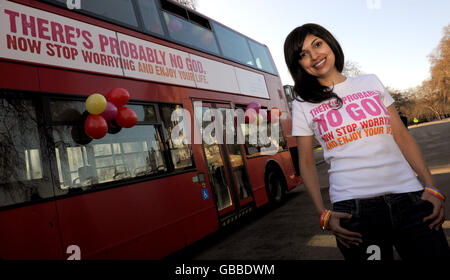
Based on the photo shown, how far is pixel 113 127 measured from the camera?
11.9ft

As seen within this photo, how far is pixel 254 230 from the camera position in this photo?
203 inches

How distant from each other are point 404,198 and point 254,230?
4.11 metres

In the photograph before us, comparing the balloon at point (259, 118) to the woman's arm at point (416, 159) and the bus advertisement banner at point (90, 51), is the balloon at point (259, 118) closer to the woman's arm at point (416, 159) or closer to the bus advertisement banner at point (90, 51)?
the bus advertisement banner at point (90, 51)

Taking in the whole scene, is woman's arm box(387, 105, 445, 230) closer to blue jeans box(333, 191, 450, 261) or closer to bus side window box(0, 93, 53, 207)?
blue jeans box(333, 191, 450, 261)

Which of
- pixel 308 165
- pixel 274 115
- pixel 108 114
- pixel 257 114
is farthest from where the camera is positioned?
pixel 274 115

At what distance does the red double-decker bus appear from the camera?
9.09 ft

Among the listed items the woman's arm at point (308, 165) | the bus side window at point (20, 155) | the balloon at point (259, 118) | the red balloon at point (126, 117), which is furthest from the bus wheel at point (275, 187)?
the woman's arm at point (308, 165)

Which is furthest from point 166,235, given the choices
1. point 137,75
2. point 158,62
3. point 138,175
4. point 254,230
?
point 158,62

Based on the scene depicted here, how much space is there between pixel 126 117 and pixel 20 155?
122cm

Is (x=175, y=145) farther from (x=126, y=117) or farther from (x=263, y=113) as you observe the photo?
(x=263, y=113)

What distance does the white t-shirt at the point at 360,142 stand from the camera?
1336mm

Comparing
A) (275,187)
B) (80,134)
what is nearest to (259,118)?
(275,187)
